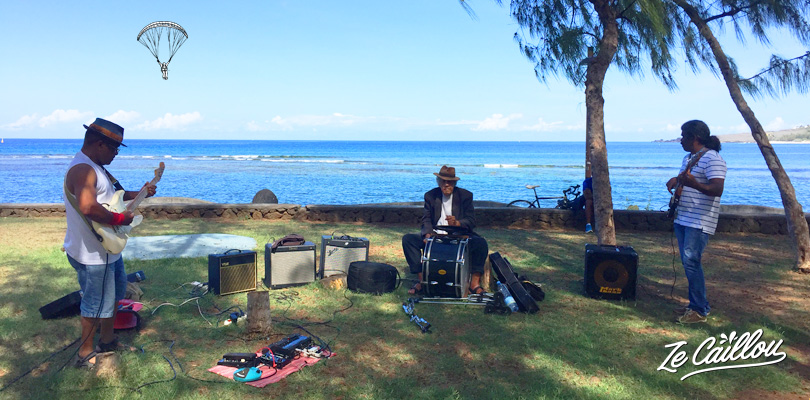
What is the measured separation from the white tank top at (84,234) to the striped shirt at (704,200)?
4.64 metres

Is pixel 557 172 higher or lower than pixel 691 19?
lower

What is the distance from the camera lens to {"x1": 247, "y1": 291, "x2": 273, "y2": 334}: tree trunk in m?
4.49

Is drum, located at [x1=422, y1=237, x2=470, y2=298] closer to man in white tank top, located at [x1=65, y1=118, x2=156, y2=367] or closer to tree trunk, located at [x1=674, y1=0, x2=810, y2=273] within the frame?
man in white tank top, located at [x1=65, y1=118, x2=156, y2=367]

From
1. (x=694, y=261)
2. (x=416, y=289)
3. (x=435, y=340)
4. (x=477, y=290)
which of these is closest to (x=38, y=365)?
(x=435, y=340)

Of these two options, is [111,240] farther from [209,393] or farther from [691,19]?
[691,19]

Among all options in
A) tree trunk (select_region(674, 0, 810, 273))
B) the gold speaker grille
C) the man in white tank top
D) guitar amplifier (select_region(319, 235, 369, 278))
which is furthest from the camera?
tree trunk (select_region(674, 0, 810, 273))

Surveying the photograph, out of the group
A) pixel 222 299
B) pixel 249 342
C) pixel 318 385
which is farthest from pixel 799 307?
pixel 222 299

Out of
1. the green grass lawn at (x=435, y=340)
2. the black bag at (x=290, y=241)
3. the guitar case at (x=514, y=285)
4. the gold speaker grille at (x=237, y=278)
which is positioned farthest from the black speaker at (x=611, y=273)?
the gold speaker grille at (x=237, y=278)

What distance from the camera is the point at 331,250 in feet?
20.7

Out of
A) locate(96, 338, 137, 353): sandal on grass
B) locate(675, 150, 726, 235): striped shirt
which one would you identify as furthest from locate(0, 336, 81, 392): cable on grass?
locate(675, 150, 726, 235): striped shirt

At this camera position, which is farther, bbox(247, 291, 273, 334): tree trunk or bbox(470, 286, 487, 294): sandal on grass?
bbox(470, 286, 487, 294): sandal on grass

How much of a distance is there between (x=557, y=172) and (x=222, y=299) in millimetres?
40136

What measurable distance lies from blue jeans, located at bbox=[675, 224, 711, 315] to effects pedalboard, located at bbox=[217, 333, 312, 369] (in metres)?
3.38

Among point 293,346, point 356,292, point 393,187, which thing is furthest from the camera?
point 393,187
